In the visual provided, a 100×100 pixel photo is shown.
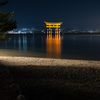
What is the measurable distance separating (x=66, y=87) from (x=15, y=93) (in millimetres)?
1645

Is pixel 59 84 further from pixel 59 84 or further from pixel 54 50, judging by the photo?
Answer: pixel 54 50

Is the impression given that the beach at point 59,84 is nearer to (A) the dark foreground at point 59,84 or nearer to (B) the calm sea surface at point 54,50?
(A) the dark foreground at point 59,84

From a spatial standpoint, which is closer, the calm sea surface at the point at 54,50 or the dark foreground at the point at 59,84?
the dark foreground at the point at 59,84

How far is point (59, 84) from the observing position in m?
4.68

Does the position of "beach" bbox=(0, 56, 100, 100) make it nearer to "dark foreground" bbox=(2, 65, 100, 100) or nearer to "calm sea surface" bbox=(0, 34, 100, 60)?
"dark foreground" bbox=(2, 65, 100, 100)

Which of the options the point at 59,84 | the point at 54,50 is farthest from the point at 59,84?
the point at 54,50

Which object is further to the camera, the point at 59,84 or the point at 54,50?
the point at 54,50

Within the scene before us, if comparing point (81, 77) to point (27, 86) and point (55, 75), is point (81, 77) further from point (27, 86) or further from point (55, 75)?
point (27, 86)

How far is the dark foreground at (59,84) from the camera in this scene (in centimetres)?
371

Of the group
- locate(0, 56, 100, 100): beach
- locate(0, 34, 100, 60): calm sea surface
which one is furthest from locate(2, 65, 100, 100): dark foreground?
locate(0, 34, 100, 60): calm sea surface

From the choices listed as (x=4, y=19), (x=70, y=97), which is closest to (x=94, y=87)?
(x=70, y=97)

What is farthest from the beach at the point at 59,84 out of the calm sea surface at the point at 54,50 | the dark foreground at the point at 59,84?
the calm sea surface at the point at 54,50

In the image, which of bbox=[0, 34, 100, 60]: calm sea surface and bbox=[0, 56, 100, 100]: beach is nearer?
bbox=[0, 56, 100, 100]: beach

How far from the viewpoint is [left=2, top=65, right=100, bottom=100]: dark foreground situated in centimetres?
371
